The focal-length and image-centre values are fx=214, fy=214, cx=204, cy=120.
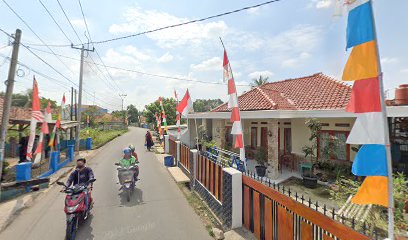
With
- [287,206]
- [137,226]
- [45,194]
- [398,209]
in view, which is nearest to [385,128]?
[287,206]

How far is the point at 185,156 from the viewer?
9.73 meters

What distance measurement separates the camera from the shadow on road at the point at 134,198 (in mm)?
6637

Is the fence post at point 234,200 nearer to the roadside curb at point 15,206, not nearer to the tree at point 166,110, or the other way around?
the roadside curb at point 15,206

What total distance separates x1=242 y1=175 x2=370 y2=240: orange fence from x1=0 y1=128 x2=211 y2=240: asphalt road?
51.0 inches

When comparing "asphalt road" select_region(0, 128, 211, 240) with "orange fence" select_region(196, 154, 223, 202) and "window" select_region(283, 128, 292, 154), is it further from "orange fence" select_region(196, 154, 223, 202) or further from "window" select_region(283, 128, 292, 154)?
"window" select_region(283, 128, 292, 154)

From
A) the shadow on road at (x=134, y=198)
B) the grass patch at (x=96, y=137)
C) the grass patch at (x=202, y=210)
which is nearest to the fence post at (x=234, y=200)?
the grass patch at (x=202, y=210)

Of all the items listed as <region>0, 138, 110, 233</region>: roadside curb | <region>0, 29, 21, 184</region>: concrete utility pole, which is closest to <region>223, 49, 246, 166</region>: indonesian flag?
<region>0, 138, 110, 233</region>: roadside curb

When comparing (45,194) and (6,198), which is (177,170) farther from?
(6,198)

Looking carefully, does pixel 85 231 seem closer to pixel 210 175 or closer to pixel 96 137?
pixel 210 175

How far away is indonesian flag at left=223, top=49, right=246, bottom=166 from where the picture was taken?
5383mm

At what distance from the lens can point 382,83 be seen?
2.25 meters

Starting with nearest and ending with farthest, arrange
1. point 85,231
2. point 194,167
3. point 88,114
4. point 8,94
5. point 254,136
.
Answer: point 85,231 < point 8,94 < point 194,167 < point 254,136 < point 88,114

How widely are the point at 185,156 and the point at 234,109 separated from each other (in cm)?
494

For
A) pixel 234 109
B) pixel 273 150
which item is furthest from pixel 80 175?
pixel 273 150
